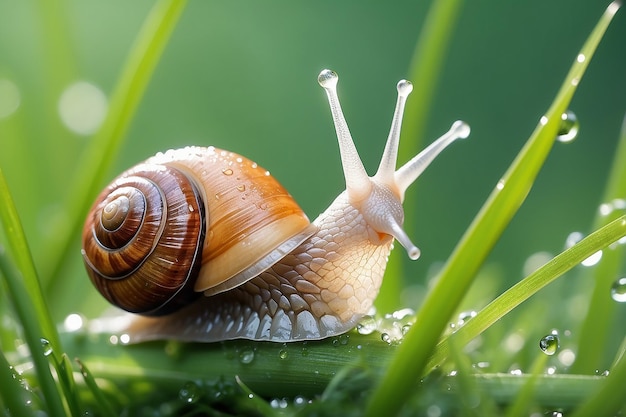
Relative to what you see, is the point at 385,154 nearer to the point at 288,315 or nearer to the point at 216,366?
the point at 288,315

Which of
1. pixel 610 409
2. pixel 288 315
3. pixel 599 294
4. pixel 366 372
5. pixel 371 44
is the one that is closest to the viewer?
pixel 610 409

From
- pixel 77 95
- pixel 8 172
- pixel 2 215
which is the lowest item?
pixel 2 215

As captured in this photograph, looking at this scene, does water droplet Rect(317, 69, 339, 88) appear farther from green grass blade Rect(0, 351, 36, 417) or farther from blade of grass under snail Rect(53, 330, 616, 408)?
green grass blade Rect(0, 351, 36, 417)

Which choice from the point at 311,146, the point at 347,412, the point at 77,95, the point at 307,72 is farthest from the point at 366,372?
the point at 307,72

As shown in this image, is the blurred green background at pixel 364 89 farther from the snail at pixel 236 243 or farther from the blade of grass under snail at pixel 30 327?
the blade of grass under snail at pixel 30 327

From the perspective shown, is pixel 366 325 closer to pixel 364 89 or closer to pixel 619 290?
pixel 619 290

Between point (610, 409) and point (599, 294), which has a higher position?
point (599, 294)

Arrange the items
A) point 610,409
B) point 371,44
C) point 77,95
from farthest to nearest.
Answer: point 371,44
point 77,95
point 610,409
